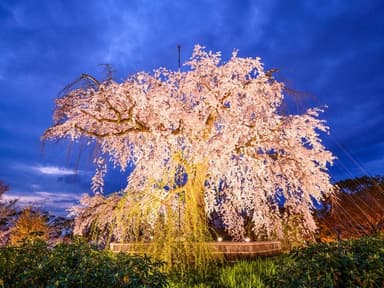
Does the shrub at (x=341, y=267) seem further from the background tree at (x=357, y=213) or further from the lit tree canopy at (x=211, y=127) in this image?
the background tree at (x=357, y=213)

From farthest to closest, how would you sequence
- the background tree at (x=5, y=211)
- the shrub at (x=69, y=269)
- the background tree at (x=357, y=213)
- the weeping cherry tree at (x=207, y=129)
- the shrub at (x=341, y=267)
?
the background tree at (x=5, y=211)
the background tree at (x=357, y=213)
the weeping cherry tree at (x=207, y=129)
the shrub at (x=341, y=267)
the shrub at (x=69, y=269)

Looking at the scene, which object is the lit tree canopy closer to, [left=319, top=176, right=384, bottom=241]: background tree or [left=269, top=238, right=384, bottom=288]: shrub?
[left=319, top=176, right=384, bottom=241]: background tree

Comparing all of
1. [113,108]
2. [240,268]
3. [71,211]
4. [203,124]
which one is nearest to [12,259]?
[240,268]

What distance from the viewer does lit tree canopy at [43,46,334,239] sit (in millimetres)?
8023

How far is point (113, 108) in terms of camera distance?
782cm

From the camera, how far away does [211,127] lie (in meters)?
8.80

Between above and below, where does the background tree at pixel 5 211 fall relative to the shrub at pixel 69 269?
above

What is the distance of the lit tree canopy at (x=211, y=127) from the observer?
316 inches

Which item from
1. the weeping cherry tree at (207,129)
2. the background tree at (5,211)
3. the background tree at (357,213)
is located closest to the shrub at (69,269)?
the weeping cherry tree at (207,129)

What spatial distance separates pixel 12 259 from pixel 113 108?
510 centimetres

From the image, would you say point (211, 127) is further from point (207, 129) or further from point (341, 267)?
point (341, 267)

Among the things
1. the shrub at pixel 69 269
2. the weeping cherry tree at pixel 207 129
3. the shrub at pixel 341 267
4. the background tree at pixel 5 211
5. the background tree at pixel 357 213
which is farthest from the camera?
the background tree at pixel 5 211

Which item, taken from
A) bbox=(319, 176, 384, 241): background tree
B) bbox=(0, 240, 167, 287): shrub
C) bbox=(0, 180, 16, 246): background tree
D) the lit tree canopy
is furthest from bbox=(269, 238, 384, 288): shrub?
bbox=(0, 180, 16, 246): background tree


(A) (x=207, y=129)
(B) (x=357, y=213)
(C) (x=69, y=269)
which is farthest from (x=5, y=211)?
(B) (x=357, y=213)
